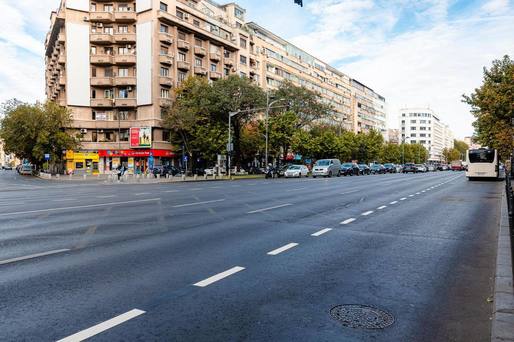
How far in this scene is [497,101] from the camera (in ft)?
87.5

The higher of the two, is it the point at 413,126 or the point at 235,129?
the point at 413,126

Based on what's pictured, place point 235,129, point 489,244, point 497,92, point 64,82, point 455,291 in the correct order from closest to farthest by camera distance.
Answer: point 455,291 → point 489,244 → point 497,92 → point 235,129 → point 64,82

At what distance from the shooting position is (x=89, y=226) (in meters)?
8.91

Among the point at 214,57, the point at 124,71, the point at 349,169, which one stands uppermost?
the point at 214,57

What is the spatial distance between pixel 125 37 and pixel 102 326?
5753cm

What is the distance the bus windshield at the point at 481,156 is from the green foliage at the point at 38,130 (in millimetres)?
44861

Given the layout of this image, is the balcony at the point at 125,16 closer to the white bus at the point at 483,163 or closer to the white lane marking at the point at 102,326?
the white bus at the point at 483,163

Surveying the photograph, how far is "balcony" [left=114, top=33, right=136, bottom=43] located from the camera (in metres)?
54.7

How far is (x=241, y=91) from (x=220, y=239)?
40.6 m

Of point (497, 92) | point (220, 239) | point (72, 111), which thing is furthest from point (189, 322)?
point (72, 111)

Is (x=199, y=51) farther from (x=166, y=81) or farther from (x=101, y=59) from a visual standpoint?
(x=101, y=59)

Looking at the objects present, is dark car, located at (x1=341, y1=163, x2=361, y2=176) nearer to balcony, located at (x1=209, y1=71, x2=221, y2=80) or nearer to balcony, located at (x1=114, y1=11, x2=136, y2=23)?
balcony, located at (x1=209, y1=71, x2=221, y2=80)

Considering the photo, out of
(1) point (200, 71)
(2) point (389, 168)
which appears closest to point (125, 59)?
(1) point (200, 71)

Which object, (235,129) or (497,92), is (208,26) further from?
(497,92)
